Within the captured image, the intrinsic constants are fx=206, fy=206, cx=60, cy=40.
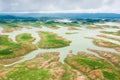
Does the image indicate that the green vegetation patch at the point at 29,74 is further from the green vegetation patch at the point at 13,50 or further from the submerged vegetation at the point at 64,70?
the green vegetation patch at the point at 13,50

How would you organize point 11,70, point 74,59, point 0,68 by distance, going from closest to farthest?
point 11,70, point 0,68, point 74,59

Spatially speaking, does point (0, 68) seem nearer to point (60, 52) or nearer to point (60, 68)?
point (60, 68)

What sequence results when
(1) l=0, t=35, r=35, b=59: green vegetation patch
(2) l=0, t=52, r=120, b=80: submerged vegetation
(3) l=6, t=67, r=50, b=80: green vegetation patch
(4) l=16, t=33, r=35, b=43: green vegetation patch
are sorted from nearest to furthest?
(3) l=6, t=67, r=50, b=80: green vegetation patch → (2) l=0, t=52, r=120, b=80: submerged vegetation → (1) l=0, t=35, r=35, b=59: green vegetation patch → (4) l=16, t=33, r=35, b=43: green vegetation patch

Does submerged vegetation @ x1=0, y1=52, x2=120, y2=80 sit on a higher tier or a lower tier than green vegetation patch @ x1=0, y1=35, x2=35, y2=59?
higher

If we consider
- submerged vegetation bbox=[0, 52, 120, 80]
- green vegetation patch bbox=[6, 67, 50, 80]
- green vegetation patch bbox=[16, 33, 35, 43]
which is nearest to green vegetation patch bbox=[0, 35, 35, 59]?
submerged vegetation bbox=[0, 52, 120, 80]

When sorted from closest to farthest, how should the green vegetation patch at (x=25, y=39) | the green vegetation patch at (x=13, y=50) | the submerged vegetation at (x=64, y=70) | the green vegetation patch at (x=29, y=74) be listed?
the green vegetation patch at (x=29, y=74) → the submerged vegetation at (x=64, y=70) → the green vegetation patch at (x=13, y=50) → the green vegetation patch at (x=25, y=39)

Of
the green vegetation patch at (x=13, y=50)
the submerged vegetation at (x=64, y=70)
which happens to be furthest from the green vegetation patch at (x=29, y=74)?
the green vegetation patch at (x=13, y=50)

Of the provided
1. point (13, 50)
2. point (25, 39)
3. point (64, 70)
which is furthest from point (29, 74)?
point (25, 39)

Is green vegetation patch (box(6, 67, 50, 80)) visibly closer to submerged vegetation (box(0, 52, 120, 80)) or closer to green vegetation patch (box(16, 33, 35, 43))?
submerged vegetation (box(0, 52, 120, 80))

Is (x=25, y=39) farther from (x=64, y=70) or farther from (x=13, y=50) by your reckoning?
(x=64, y=70)

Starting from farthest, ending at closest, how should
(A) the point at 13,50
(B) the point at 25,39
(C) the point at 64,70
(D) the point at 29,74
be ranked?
1. (B) the point at 25,39
2. (A) the point at 13,50
3. (C) the point at 64,70
4. (D) the point at 29,74

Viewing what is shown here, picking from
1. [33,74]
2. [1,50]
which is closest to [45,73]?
[33,74]
